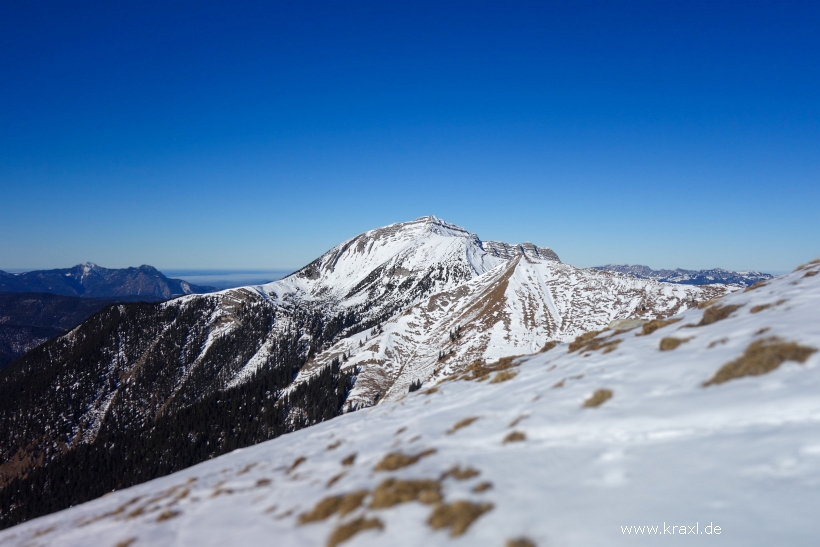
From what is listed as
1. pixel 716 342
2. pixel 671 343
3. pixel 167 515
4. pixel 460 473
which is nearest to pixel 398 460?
pixel 460 473

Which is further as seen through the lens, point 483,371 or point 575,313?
point 575,313

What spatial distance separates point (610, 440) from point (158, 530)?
47.7 feet

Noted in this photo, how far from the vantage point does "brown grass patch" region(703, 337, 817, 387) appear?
9.51m

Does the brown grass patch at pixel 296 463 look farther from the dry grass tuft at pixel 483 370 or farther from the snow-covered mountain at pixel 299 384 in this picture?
the snow-covered mountain at pixel 299 384

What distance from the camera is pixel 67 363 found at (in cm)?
19600

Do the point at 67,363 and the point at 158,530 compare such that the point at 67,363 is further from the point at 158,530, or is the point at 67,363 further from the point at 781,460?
the point at 781,460

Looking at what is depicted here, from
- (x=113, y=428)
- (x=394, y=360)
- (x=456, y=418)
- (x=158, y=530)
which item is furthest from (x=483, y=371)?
(x=113, y=428)

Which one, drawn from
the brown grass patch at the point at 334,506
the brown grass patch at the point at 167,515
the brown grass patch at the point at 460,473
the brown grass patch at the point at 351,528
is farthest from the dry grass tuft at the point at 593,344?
the brown grass patch at the point at 167,515

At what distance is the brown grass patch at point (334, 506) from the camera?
9.37 metres

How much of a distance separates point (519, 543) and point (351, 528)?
417 centimetres

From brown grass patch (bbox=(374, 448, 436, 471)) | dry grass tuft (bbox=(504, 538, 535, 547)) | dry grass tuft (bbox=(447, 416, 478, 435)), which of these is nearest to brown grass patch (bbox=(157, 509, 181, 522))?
brown grass patch (bbox=(374, 448, 436, 471))

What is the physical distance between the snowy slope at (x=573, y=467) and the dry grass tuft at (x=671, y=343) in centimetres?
4

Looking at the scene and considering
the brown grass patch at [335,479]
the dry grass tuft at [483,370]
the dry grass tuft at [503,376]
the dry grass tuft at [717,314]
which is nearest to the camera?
the brown grass patch at [335,479]

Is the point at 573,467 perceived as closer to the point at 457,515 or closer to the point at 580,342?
the point at 457,515
